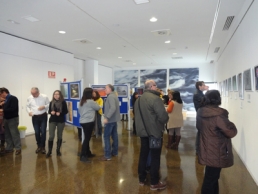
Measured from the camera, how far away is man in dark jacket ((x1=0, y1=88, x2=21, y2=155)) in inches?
160

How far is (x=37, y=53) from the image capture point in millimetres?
6344

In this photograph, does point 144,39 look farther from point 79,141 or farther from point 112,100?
point 79,141

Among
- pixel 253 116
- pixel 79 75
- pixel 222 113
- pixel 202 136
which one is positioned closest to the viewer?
pixel 222 113

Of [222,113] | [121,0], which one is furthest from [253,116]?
[121,0]

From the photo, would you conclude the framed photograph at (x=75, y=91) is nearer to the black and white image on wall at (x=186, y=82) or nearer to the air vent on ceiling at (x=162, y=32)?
the air vent on ceiling at (x=162, y=32)

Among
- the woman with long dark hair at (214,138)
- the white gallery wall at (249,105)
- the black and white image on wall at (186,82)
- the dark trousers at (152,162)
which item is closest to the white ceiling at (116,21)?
the white gallery wall at (249,105)

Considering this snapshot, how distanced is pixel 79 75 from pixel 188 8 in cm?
717

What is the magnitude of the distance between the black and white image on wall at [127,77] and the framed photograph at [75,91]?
28.4 ft

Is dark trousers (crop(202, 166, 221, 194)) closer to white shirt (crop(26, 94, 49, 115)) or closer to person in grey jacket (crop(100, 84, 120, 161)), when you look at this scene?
person in grey jacket (crop(100, 84, 120, 161))

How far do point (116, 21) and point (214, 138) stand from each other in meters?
3.59

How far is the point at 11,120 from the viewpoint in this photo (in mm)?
4219

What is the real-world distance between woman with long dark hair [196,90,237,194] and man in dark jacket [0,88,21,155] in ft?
12.9

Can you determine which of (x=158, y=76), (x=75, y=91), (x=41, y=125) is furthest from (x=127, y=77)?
(x=41, y=125)

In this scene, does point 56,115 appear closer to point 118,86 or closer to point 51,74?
point 118,86
